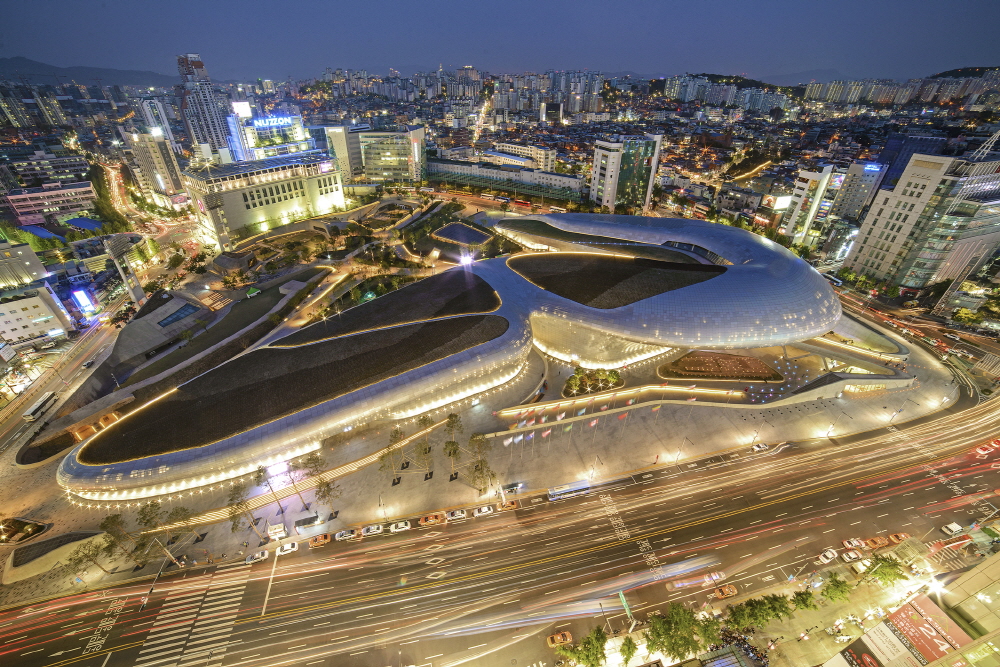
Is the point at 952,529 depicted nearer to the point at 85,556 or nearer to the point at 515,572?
the point at 515,572

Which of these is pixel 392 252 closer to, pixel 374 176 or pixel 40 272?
pixel 40 272

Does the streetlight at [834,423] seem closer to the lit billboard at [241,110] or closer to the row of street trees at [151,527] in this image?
the row of street trees at [151,527]

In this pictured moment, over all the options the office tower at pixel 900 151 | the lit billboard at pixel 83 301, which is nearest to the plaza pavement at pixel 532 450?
the lit billboard at pixel 83 301

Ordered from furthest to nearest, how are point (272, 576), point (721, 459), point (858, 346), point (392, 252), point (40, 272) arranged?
point (392, 252) → point (40, 272) → point (858, 346) → point (721, 459) → point (272, 576)

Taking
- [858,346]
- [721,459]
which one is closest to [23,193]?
[721,459]

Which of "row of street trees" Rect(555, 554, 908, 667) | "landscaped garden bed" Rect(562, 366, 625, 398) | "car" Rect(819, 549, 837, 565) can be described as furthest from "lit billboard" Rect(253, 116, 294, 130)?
"car" Rect(819, 549, 837, 565)

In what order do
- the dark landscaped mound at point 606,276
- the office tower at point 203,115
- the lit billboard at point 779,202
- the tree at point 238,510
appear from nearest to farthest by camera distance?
the tree at point 238,510 < the dark landscaped mound at point 606,276 < the lit billboard at point 779,202 < the office tower at point 203,115

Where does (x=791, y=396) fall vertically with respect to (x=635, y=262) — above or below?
below

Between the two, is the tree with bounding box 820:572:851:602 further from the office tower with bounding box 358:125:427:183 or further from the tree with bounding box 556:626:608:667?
the office tower with bounding box 358:125:427:183
